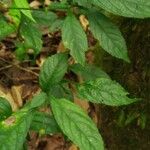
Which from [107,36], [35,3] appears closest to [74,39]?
[107,36]

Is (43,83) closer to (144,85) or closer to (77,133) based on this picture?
(77,133)

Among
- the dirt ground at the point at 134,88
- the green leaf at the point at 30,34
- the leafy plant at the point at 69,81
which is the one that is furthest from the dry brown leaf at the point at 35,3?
the green leaf at the point at 30,34

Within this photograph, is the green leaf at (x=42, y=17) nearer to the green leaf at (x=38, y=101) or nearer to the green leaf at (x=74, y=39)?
the green leaf at (x=74, y=39)

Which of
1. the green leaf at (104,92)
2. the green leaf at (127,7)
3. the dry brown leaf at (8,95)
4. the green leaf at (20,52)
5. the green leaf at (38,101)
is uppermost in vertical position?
the green leaf at (127,7)

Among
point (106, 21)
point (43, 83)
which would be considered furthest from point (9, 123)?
point (106, 21)

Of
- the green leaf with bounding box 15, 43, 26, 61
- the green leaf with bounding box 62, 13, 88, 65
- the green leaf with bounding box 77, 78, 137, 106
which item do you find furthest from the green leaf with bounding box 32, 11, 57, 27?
the green leaf with bounding box 15, 43, 26, 61

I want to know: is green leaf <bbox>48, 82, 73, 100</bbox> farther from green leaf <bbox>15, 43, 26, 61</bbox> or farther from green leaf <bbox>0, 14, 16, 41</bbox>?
green leaf <bbox>15, 43, 26, 61</bbox>

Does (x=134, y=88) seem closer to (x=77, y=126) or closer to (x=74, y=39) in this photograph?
(x=74, y=39)
